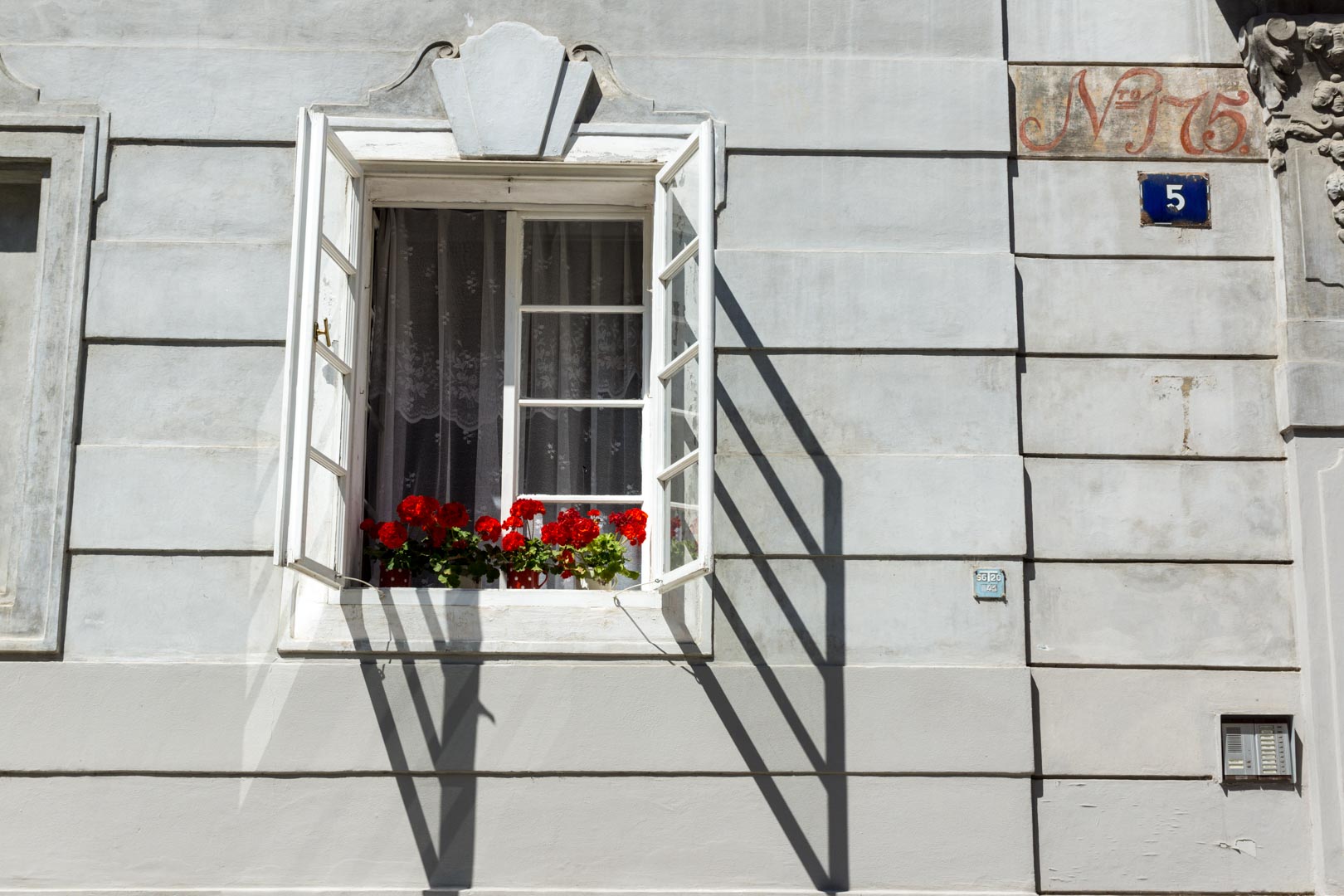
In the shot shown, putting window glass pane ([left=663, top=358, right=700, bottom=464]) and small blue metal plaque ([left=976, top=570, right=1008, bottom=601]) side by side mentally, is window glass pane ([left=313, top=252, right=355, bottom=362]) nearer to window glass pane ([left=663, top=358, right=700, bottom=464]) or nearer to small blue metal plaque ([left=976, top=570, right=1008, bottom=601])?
window glass pane ([left=663, top=358, right=700, bottom=464])

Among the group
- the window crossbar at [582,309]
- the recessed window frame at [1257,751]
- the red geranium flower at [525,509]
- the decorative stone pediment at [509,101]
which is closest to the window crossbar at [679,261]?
the window crossbar at [582,309]

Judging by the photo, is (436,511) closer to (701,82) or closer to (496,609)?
(496,609)

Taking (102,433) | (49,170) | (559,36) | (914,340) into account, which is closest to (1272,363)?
(914,340)

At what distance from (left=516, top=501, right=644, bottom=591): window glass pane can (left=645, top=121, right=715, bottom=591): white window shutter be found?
0.37 ft

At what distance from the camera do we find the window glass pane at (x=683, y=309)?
5.52 metres

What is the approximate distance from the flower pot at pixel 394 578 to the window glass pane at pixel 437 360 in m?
0.32

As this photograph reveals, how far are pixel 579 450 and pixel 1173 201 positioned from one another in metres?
2.69

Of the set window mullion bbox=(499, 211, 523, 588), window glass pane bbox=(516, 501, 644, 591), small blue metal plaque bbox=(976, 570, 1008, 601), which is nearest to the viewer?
small blue metal plaque bbox=(976, 570, 1008, 601)

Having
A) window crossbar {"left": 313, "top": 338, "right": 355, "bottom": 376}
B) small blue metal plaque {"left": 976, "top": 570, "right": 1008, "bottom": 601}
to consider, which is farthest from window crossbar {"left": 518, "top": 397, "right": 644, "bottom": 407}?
small blue metal plaque {"left": 976, "top": 570, "right": 1008, "bottom": 601}

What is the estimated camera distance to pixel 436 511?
A: 225 inches

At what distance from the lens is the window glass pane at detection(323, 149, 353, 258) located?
5770mm

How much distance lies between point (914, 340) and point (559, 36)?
197 cm

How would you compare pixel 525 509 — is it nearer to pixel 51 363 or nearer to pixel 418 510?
pixel 418 510

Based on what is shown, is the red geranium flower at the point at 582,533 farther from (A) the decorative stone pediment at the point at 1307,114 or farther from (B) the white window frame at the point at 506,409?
(A) the decorative stone pediment at the point at 1307,114
